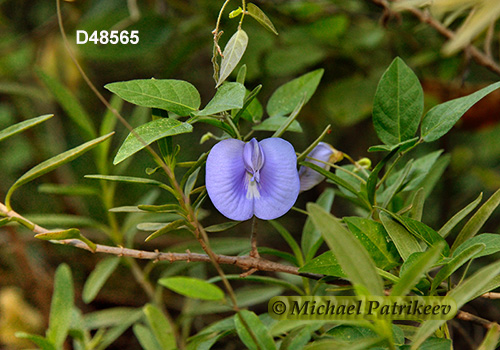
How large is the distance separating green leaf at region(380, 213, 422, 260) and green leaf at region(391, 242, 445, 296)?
0.32 ft

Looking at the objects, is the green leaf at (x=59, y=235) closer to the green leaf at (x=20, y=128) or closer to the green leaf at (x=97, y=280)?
the green leaf at (x=20, y=128)

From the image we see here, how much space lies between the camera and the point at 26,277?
1251 mm

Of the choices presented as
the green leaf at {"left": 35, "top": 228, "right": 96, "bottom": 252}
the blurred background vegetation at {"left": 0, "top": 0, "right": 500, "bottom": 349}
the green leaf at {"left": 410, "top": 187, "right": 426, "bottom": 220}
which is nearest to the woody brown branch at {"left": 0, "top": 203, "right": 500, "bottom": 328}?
the green leaf at {"left": 35, "top": 228, "right": 96, "bottom": 252}

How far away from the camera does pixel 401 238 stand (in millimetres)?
572

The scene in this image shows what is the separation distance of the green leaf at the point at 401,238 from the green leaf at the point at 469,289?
9 centimetres

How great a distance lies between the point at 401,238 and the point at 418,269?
13cm

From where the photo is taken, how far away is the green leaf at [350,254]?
1.46 feet

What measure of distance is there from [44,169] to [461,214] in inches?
21.0

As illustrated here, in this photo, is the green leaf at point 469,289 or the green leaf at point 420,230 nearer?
the green leaf at point 469,289

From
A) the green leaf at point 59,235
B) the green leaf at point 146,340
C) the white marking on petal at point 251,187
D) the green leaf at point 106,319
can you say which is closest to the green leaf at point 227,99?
the white marking on petal at point 251,187

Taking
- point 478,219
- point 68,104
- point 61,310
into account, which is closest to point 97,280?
point 61,310

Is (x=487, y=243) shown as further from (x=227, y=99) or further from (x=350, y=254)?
(x=227, y=99)

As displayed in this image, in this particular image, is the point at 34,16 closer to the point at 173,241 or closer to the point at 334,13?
the point at 173,241

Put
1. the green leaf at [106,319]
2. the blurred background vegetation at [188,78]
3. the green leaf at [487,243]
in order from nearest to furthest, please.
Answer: the green leaf at [487,243] → the green leaf at [106,319] → the blurred background vegetation at [188,78]
